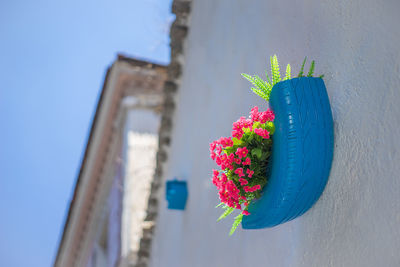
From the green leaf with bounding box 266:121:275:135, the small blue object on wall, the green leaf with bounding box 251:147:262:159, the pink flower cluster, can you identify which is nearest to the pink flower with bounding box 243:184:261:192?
the pink flower cluster

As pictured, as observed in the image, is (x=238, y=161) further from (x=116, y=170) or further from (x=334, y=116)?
(x=116, y=170)

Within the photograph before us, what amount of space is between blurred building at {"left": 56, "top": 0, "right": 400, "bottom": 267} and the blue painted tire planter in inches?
2.2

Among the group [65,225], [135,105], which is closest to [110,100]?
[135,105]

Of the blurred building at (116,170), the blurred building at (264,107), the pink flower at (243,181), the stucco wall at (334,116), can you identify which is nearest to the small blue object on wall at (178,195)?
the blurred building at (264,107)

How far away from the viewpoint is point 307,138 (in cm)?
221

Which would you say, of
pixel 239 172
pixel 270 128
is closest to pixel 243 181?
pixel 239 172

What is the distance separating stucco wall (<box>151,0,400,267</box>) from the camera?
1905 millimetres

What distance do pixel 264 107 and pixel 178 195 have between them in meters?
1.80

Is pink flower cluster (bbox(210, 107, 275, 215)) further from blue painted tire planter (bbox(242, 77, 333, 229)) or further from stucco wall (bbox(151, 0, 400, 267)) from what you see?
stucco wall (bbox(151, 0, 400, 267))

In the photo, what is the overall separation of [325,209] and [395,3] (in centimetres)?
94

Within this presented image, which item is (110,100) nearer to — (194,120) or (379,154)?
(194,120)

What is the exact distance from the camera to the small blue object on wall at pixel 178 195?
4578 mm

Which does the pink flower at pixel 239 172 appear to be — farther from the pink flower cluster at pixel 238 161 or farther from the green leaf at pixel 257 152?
the green leaf at pixel 257 152

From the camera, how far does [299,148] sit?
2223 millimetres
